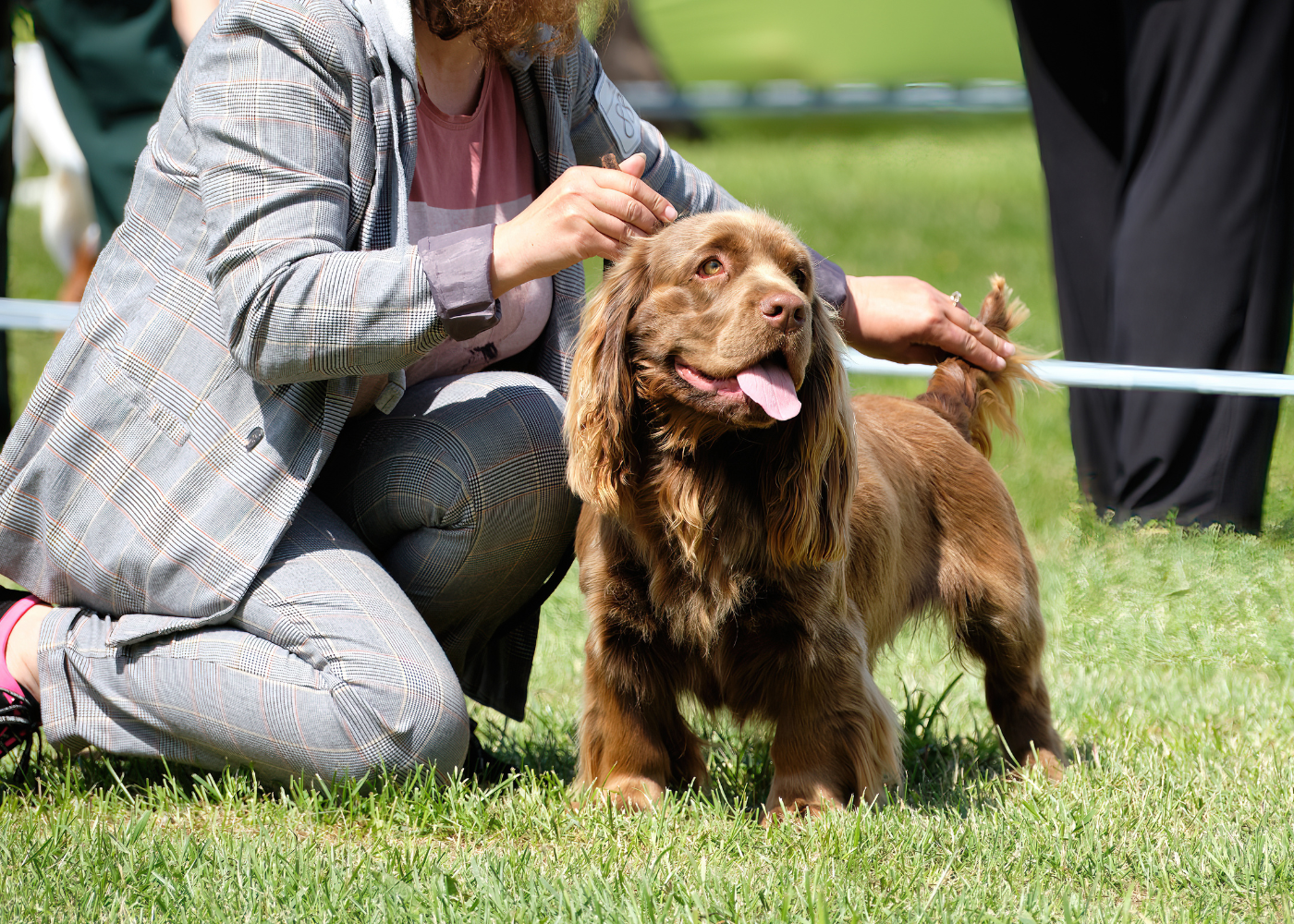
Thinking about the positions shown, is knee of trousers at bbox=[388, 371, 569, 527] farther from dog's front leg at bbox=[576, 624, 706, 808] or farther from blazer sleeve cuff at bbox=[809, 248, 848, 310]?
blazer sleeve cuff at bbox=[809, 248, 848, 310]

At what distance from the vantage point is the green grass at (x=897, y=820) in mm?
1935

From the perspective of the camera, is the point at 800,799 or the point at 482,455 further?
the point at 482,455

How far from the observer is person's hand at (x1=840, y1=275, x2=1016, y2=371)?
2.86 m

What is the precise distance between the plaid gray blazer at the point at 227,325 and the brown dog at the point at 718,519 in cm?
38

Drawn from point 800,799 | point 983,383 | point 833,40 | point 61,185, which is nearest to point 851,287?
point 983,383

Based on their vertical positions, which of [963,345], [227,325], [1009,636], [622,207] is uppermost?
[622,207]

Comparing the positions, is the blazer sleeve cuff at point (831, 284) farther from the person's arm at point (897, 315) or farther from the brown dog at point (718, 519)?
the brown dog at point (718, 519)

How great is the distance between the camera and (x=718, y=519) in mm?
2373

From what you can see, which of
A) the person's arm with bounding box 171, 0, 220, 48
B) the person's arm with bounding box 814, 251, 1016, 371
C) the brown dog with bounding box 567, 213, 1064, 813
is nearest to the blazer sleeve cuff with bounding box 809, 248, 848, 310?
the person's arm with bounding box 814, 251, 1016, 371

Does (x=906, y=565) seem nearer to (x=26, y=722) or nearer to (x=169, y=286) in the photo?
(x=169, y=286)

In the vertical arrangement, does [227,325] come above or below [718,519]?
above

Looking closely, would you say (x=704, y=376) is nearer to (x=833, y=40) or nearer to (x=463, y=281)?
(x=463, y=281)

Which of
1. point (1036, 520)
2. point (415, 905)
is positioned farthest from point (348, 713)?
point (1036, 520)

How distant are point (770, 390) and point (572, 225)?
0.42 metres
